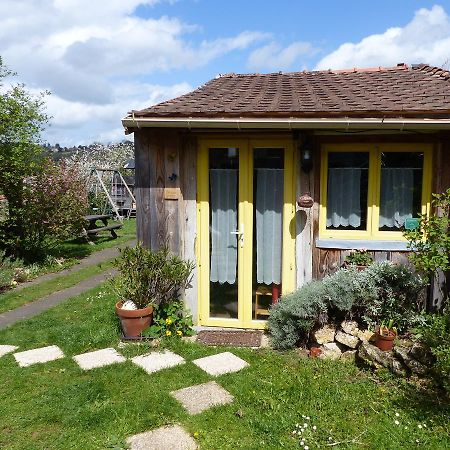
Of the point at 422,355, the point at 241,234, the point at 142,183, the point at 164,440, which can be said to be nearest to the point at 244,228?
the point at 241,234

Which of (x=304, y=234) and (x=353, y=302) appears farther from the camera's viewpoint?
(x=304, y=234)

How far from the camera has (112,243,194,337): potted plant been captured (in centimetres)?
533

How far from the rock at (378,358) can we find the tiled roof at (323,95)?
8.95ft

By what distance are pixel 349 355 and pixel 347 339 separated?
0.18 meters

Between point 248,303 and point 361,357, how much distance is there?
180 centimetres

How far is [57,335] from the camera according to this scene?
5617mm

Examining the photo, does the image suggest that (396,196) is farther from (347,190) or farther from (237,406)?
(237,406)

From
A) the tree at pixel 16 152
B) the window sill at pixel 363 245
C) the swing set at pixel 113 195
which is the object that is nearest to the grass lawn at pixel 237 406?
the window sill at pixel 363 245

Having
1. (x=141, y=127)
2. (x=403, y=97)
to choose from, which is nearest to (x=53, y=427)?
(x=141, y=127)

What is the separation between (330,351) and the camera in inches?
189

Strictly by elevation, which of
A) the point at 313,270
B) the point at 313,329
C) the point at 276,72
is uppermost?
the point at 276,72

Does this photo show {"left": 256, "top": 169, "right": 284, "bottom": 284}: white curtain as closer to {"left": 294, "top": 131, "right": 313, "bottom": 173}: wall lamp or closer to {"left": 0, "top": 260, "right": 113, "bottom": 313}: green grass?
{"left": 294, "top": 131, "right": 313, "bottom": 173}: wall lamp

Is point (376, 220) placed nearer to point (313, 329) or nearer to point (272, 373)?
point (313, 329)

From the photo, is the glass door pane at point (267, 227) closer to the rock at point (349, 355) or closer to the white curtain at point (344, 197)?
the white curtain at point (344, 197)
